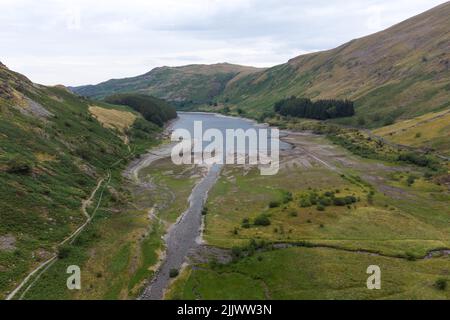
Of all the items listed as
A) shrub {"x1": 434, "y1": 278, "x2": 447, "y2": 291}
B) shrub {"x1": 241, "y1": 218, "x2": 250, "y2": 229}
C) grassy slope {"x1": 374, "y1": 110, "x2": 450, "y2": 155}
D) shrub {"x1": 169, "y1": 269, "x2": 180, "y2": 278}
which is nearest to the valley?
shrub {"x1": 434, "y1": 278, "x2": 447, "y2": 291}

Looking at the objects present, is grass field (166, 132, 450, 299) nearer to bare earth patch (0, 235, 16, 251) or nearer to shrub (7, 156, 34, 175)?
bare earth patch (0, 235, 16, 251)

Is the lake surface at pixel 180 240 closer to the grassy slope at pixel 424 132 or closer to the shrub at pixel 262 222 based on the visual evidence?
the shrub at pixel 262 222

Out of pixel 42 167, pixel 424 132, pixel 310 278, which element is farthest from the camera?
pixel 424 132

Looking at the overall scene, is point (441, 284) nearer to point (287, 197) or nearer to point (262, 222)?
point (262, 222)

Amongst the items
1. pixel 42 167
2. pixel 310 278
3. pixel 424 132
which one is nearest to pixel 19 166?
pixel 42 167

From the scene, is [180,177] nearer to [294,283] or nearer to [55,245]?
[55,245]

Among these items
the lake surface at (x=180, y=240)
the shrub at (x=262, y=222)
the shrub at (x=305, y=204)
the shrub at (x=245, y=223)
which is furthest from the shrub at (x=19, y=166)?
the shrub at (x=305, y=204)
